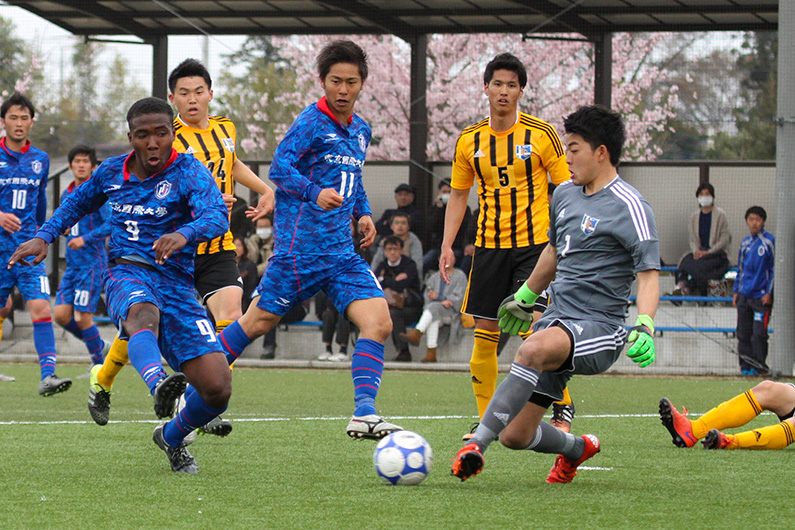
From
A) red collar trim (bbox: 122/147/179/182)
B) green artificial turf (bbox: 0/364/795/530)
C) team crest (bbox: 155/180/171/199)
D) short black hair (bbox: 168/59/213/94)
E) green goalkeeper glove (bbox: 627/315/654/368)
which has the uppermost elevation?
short black hair (bbox: 168/59/213/94)

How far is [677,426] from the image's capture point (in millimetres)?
6012

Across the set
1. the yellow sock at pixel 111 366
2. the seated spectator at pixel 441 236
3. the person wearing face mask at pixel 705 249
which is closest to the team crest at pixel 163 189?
the yellow sock at pixel 111 366

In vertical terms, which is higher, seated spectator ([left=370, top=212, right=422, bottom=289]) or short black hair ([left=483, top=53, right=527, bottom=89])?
short black hair ([left=483, top=53, right=527, bottom=89])

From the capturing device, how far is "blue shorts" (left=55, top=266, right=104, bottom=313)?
10.6 meters

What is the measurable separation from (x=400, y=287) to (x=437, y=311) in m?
0.55

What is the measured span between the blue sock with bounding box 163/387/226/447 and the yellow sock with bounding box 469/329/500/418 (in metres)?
2.38

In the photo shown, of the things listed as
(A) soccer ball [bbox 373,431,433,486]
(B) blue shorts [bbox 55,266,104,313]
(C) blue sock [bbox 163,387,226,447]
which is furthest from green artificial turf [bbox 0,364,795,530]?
(B) blue shorts [bbox 55,266,104,313]

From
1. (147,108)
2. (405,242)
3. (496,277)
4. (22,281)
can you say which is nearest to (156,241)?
(147,108)

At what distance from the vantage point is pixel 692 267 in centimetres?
1395

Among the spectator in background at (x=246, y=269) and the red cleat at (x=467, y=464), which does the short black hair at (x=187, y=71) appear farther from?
the spectator in background at (x=246, y=269)

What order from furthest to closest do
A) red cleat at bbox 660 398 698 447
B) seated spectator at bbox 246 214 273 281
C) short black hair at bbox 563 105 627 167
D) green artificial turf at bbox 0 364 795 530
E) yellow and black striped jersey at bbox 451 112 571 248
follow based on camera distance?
seated spectator at bbox 246 214 273 281 → yellow and black striped jersey at bbox 451 112 571 248 → red cleat at bbox 660 398 698 447 → short black hair at bbox 563 105 627 167 → green artificial turf at bbox 0 364 795 530

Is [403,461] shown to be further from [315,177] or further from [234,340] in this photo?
[315,177]

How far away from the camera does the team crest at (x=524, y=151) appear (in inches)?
278

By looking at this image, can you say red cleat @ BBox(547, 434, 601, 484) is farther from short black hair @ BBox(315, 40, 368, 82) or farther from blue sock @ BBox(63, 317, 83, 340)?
blue sock @ BBox(63, 317, 83, 340)
